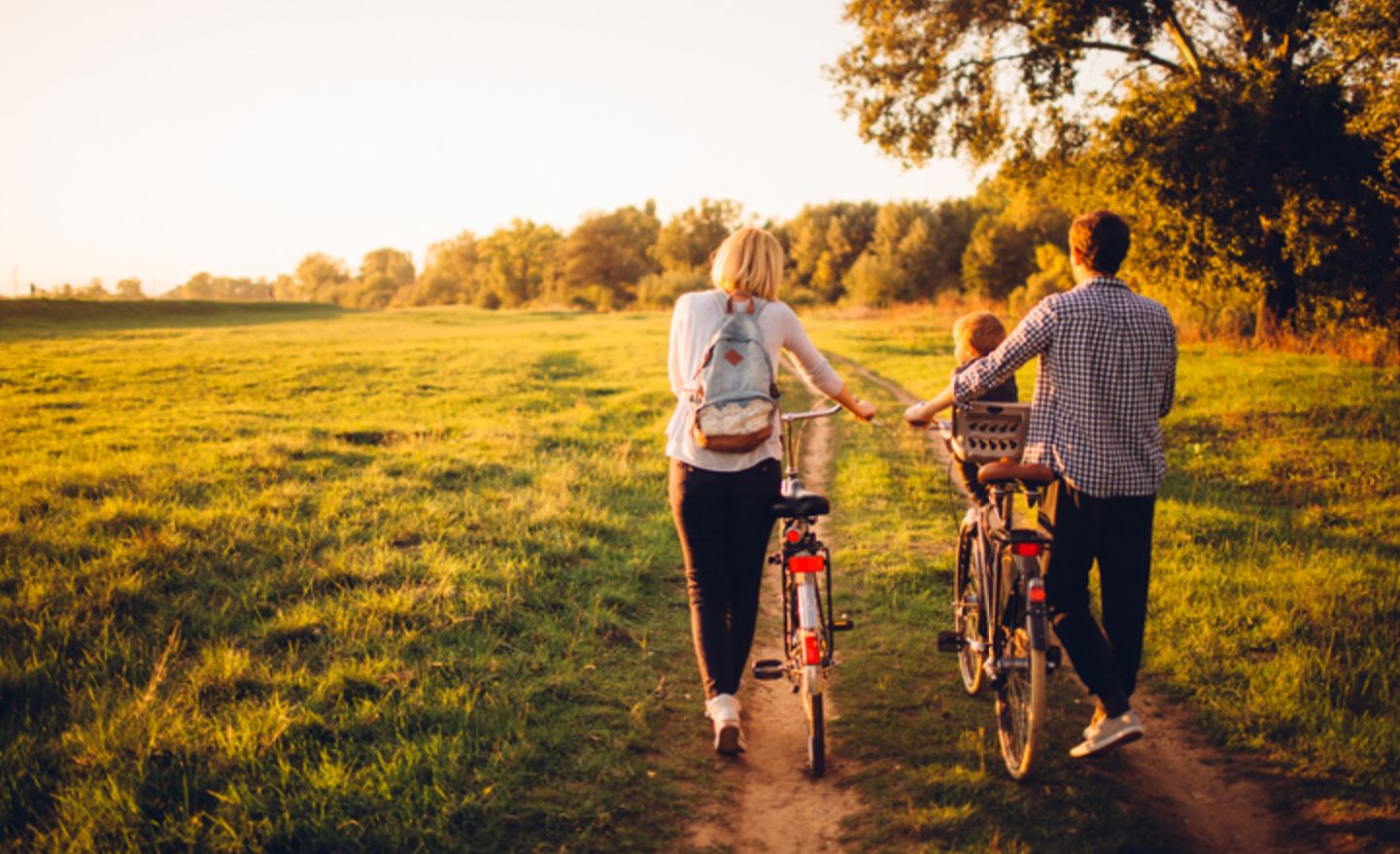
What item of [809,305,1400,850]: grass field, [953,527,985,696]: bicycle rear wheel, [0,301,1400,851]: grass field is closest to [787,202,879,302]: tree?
[809,305,1400,850]: grass field

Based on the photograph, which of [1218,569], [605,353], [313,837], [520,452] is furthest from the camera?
[605,353]

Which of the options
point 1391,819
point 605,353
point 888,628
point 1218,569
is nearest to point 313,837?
point 888,628

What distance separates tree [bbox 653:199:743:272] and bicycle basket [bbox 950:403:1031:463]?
89364 mm

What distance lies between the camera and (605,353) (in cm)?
2688

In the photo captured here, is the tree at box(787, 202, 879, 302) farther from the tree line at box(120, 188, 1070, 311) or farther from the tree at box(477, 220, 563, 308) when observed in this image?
the tree at box(477, 220, 563, 308)

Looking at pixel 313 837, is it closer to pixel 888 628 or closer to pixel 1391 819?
pixel 888 628

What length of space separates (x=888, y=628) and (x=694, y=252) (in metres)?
90.5

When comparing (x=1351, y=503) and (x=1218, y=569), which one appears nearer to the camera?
(x=1218, y=569)

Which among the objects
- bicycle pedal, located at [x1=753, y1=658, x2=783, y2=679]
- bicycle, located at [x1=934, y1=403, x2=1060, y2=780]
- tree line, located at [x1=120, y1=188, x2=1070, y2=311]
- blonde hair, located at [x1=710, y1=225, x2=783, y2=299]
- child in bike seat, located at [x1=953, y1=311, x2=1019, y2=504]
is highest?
tree line, located at [x1=120, y1=188, x2=1070, y2=311]

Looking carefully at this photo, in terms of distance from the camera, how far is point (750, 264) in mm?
3732

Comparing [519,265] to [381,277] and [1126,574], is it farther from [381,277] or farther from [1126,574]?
[1126,574]

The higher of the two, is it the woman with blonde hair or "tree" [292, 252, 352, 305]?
"tree" [292, 252, 352, 305]

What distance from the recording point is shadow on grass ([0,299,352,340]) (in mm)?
32969

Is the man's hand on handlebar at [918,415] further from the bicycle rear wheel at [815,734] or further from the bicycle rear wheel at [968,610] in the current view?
the bicycle rear wheel at [815,734]
